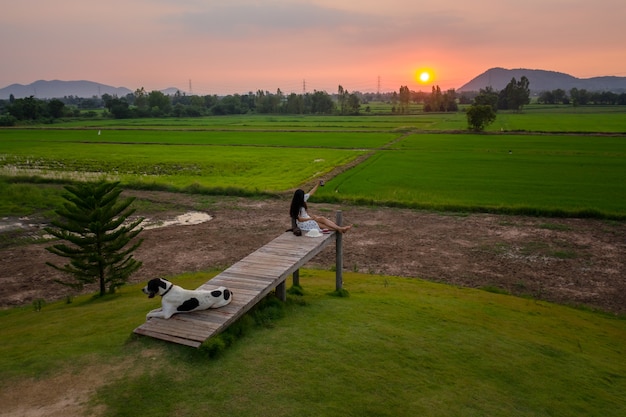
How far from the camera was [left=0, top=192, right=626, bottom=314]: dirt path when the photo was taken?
16391 millimetres

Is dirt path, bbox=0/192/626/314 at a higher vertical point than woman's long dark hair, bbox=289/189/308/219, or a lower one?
lower

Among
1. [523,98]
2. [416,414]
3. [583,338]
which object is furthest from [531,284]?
[523,98]

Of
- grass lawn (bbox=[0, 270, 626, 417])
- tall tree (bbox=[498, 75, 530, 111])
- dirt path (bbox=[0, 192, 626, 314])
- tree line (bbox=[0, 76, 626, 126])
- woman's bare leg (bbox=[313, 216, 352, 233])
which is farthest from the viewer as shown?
tall tree (bbox=[498, 75, 530, 111])

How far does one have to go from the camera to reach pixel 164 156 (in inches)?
2064

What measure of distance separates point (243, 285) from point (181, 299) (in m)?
1.47

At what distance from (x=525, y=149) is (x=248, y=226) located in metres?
41.0

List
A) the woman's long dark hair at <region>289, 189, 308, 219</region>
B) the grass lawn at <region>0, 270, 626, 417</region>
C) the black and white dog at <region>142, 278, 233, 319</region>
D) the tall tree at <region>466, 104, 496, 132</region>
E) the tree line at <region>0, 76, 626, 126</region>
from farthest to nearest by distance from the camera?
the tree line at <region>0, 76, 626, 126</region>, the tall tree at <region>466, 104, 496, 132</region>, the woman's long dark hair at <region>289, 189, 308, 219</region>, the black and white dog at <region>142, 278, 233, 319</region>, the grass lawn at <region>0, 270, 626, 417</region>

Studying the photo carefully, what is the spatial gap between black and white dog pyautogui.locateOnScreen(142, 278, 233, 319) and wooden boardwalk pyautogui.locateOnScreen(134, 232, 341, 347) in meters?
0.11

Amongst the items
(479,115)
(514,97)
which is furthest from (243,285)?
(514,97)

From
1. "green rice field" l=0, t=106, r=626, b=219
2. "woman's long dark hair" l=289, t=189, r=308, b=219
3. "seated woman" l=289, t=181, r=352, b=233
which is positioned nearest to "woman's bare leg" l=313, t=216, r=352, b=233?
"seated woman" l=289, t=181, r=352, b=233

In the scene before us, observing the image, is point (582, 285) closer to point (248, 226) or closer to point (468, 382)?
point (468, 382)

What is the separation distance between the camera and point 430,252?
2009 centimetres

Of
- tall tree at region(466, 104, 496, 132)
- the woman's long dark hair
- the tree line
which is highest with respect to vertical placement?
the tree line

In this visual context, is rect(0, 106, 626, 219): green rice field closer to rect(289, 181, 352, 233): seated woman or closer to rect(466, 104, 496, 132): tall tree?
rect(466, 104, 496, 132): tall tree
